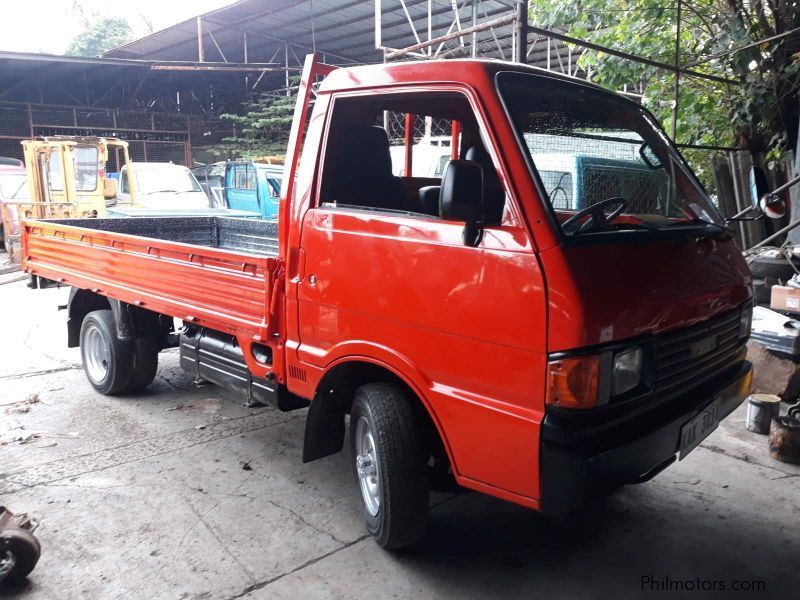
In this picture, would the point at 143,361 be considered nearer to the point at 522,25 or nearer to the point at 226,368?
the point at 226,368

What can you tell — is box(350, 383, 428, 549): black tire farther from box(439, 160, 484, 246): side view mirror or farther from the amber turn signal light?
box(439, 160, 484, 246): side view mirror

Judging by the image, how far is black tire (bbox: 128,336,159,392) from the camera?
500 cm

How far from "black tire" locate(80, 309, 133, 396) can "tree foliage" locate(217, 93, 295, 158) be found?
597 inches

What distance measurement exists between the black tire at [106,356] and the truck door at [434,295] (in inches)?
93.8

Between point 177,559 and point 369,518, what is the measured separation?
90 cm

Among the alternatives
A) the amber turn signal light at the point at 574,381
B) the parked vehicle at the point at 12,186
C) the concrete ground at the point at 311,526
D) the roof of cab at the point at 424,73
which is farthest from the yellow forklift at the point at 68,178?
the amber turn signal light at the point at 574,381

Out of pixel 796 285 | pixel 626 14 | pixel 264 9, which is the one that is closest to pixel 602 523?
pixel 796 285

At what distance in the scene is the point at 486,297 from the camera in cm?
239

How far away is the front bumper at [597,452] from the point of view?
220 cm

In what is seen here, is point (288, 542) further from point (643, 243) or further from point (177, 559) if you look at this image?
point (643, 243)

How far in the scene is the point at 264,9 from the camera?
628 inches

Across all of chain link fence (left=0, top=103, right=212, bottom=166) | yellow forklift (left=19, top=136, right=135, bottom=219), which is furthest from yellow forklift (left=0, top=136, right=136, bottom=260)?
chain link fence (left=0, top=103, right=212, bottom=166)

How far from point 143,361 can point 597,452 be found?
12.8 ft

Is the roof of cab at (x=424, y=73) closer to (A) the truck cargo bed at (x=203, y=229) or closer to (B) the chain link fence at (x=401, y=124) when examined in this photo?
(B) the chain link fence at (x=401, y=124)
